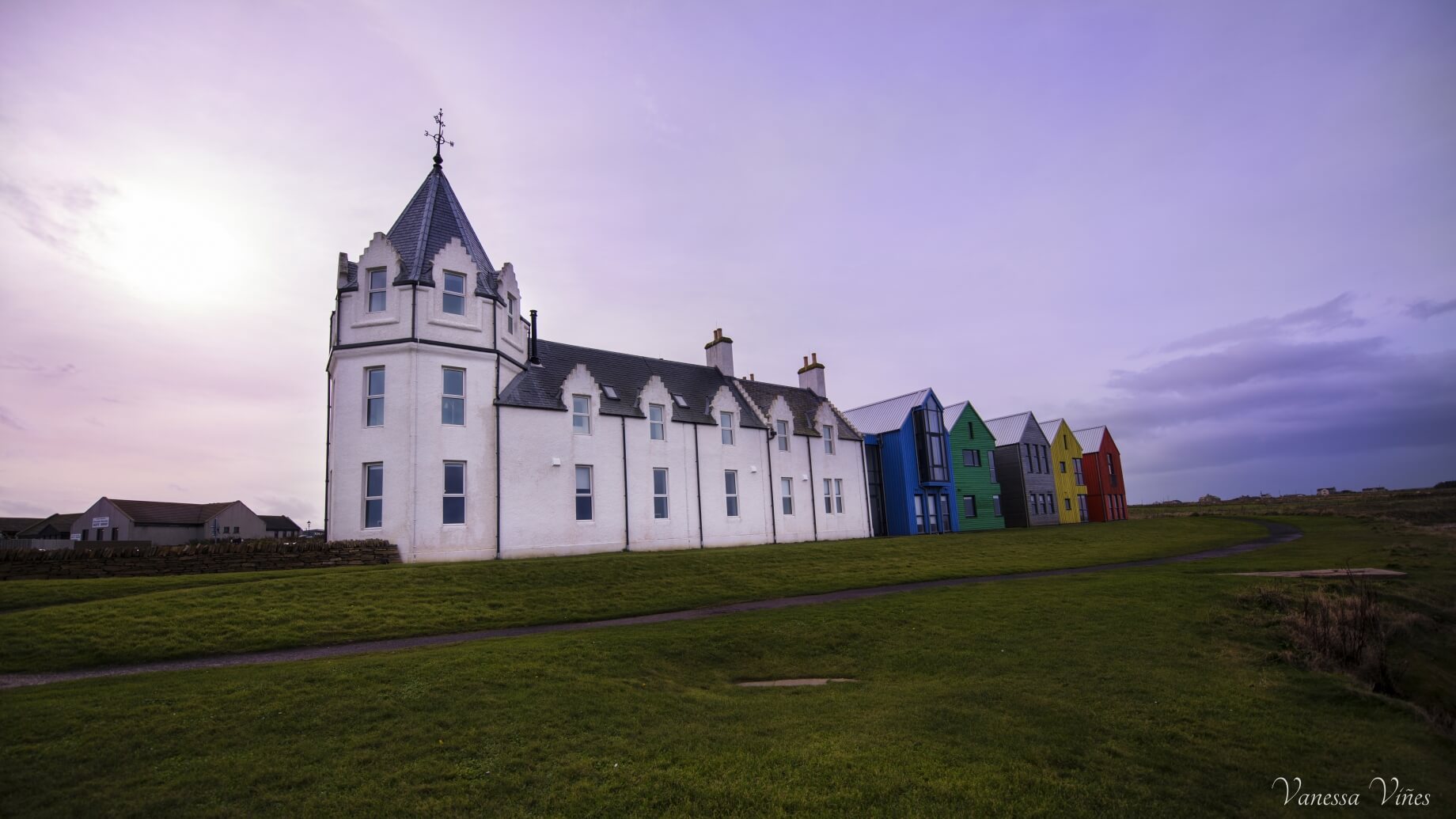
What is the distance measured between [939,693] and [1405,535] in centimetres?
4134

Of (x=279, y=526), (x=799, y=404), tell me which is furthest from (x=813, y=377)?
(x=279, y=526)

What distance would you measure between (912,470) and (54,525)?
92.8 meters

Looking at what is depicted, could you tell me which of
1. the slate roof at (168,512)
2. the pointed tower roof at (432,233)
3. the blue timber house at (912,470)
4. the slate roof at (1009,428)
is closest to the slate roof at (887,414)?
the blue timber house at (912,470)

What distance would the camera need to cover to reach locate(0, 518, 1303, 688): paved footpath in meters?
12.0

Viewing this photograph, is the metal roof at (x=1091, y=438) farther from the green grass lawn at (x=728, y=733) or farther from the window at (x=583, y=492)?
the green grass lawn at (x=728, y=733)

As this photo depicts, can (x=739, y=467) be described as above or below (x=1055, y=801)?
above

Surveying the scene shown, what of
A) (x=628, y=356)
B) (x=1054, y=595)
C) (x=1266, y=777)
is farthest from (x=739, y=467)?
(x=1266, y=777)

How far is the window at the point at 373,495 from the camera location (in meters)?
24.7

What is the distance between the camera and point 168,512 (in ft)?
242

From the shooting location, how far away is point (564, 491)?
94.6 ft

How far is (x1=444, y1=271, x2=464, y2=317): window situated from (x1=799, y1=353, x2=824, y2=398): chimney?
2551cm

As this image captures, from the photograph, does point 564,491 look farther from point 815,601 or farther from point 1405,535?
point 1405,535

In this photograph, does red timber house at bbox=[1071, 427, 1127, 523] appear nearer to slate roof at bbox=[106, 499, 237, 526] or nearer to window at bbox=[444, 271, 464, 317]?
window at bbox=[444, 271, 464, 317]

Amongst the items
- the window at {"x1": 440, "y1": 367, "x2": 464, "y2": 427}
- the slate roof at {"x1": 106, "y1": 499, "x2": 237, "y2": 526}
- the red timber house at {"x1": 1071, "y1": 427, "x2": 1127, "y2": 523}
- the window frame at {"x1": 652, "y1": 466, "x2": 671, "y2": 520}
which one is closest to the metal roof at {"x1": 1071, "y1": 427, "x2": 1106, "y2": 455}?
the red timber house at {"x1": 1071, "y1": 427, "x2": 1127, "y2": 523}
